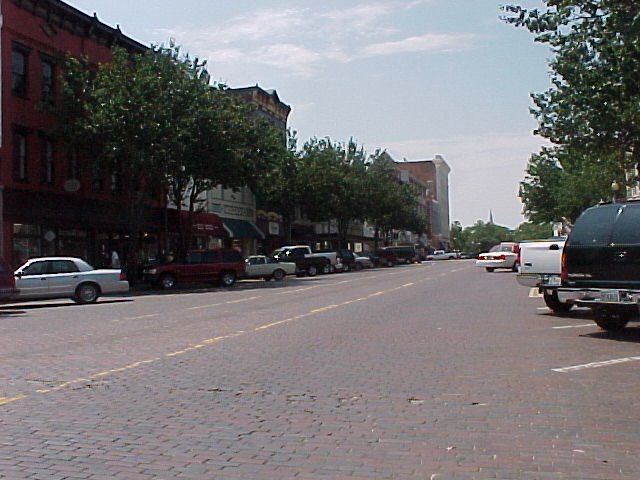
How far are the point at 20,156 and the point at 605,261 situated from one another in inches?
1087

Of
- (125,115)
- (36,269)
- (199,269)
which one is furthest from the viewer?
(199,269)

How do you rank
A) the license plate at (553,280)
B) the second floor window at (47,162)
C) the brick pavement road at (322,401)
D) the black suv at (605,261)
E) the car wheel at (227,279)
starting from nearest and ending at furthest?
the brick pavement road at (322,401)
the black suv at (605,261)
the license plate at (553,280)
the second floor window at (47,162)
the car wheel at (227,279)

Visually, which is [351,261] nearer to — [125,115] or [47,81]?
[47,81]

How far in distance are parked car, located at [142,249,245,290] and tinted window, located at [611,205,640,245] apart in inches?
1025

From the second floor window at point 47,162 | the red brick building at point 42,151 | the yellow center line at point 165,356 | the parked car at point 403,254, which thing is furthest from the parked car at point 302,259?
the yellow center line at point 165,356

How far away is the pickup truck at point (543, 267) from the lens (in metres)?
18.2

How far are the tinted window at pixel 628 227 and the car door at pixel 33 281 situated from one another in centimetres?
1905

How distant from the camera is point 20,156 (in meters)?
34.8

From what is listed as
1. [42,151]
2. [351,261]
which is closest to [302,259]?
[351,261]

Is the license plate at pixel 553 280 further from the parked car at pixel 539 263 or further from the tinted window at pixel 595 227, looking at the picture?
the tinted window at pixel 595 227

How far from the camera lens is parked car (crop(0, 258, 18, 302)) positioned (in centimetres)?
2353

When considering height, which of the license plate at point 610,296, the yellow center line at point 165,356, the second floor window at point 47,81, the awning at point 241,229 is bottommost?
the yellow center line at point 165,356

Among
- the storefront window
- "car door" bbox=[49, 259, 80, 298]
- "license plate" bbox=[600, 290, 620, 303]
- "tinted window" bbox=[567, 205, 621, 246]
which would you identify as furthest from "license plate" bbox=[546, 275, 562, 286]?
the storefront window

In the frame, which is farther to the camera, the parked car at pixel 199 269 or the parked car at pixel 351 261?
the parked car at pixel 351 261
